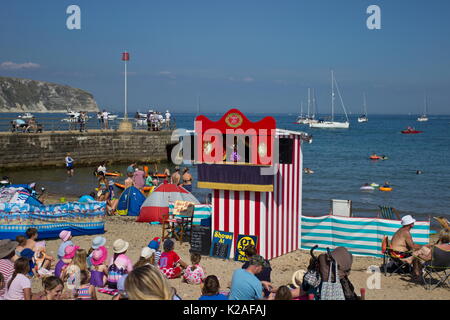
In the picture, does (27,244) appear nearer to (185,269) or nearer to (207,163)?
(185,269)

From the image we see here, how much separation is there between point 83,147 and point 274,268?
22.4m

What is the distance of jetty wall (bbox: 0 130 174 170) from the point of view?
88.2 ft

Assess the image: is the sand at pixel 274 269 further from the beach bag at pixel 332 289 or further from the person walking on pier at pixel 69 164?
the person walking on pier at pixel 69 164

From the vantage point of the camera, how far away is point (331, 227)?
1088 centimetres

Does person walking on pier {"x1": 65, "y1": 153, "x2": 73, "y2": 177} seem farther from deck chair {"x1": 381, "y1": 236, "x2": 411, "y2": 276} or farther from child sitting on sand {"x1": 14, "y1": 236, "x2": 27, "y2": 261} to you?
deck chair {"x1": 381, "y1": 236, "x2": 411, "y2": 276}

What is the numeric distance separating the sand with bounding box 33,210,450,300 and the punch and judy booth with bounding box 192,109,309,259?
1.63 feet

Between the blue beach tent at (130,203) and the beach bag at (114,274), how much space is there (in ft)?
24.9

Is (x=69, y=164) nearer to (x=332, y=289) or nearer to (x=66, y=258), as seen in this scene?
(x=66, y=258)

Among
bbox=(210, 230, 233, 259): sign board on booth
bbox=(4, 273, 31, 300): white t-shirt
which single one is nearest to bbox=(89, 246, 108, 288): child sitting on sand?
bbox=(4, 273, 31, 300): white t-shirt

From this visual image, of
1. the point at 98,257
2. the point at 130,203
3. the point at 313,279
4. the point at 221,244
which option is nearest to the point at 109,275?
the point at 98,257

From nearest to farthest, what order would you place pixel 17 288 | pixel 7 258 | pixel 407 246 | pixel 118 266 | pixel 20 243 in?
pixel 17 288 → pixel 118 266 → pixel 7 258 → pixel 20 243 → pixel 407 246

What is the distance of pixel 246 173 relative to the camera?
31.5 feet

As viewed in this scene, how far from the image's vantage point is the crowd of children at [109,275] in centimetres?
312
